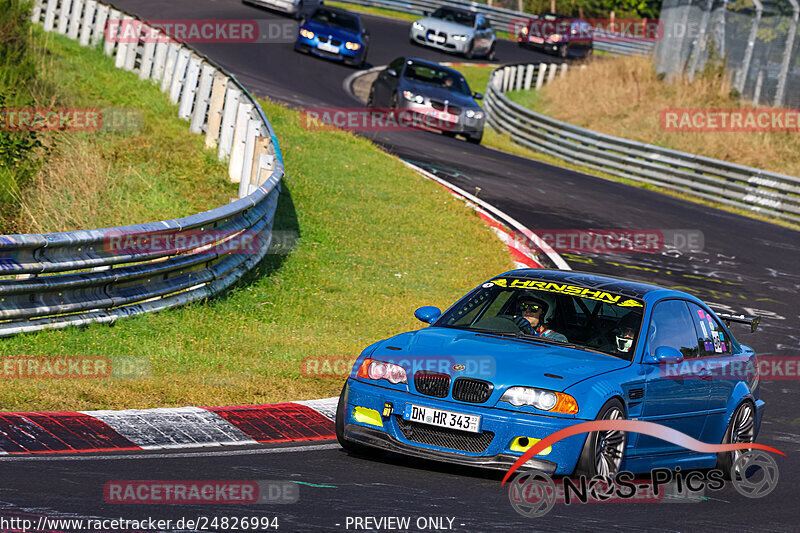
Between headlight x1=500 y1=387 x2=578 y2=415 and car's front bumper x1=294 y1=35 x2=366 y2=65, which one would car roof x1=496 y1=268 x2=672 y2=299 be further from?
car's front bumper x1=294 y1=35 x2=366 y2=65

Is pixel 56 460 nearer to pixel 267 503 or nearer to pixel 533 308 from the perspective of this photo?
pixel 267 503

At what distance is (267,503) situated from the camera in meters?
5.92

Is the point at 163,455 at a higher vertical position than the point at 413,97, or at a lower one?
lower

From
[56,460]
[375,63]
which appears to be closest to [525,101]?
[375,63]

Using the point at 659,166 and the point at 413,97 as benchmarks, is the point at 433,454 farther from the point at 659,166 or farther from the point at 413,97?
the point at 659,166

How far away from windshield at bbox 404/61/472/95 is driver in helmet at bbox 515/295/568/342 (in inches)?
760

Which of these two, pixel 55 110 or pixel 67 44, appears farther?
pixel 67 44

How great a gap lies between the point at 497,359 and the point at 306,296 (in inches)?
236

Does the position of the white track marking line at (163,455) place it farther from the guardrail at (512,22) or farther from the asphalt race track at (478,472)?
the guardrail at (512,22)

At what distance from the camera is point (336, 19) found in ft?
116

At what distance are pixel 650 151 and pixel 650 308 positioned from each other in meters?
20.3

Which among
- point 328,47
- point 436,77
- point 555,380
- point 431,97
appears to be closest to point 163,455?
point 555,380

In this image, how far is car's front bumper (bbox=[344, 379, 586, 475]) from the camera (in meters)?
6.84

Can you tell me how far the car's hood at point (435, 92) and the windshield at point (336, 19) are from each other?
8.54 m
